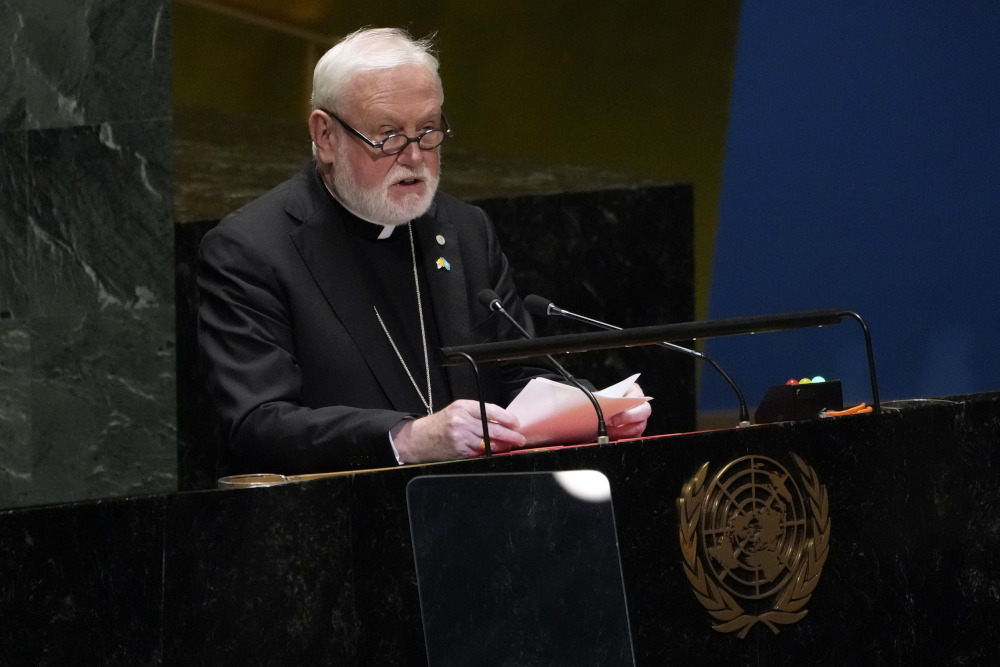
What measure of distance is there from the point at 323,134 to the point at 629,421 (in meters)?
1.16

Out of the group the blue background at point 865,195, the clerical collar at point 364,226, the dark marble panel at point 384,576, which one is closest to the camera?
the dark marble panel at point 384,576

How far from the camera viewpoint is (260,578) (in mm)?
2049

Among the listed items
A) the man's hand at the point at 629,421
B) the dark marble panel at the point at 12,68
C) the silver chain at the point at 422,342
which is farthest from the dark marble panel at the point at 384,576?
the dark marble panel at the point at 12,68

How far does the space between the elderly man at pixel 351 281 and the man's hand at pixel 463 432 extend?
1.03ft

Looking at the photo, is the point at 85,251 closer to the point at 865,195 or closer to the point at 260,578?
the point at 865,195

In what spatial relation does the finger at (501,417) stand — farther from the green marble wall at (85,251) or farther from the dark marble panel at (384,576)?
the green marble wall at (85,251)

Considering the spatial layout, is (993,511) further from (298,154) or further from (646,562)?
(298,154)

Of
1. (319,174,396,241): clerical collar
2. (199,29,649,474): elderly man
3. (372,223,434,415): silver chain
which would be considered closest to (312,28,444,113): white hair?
(199,29,649,474): elderly man

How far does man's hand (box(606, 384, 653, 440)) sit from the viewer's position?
280 centimetres

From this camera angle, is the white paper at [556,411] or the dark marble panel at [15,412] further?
the dark marble panel at [15,412]

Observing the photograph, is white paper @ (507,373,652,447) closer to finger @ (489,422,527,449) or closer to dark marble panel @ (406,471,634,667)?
finger @ (489,422,527,449)

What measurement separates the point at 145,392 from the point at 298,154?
973mm

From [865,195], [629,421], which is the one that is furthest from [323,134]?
[865,195]

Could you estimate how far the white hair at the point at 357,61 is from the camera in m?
3.37
